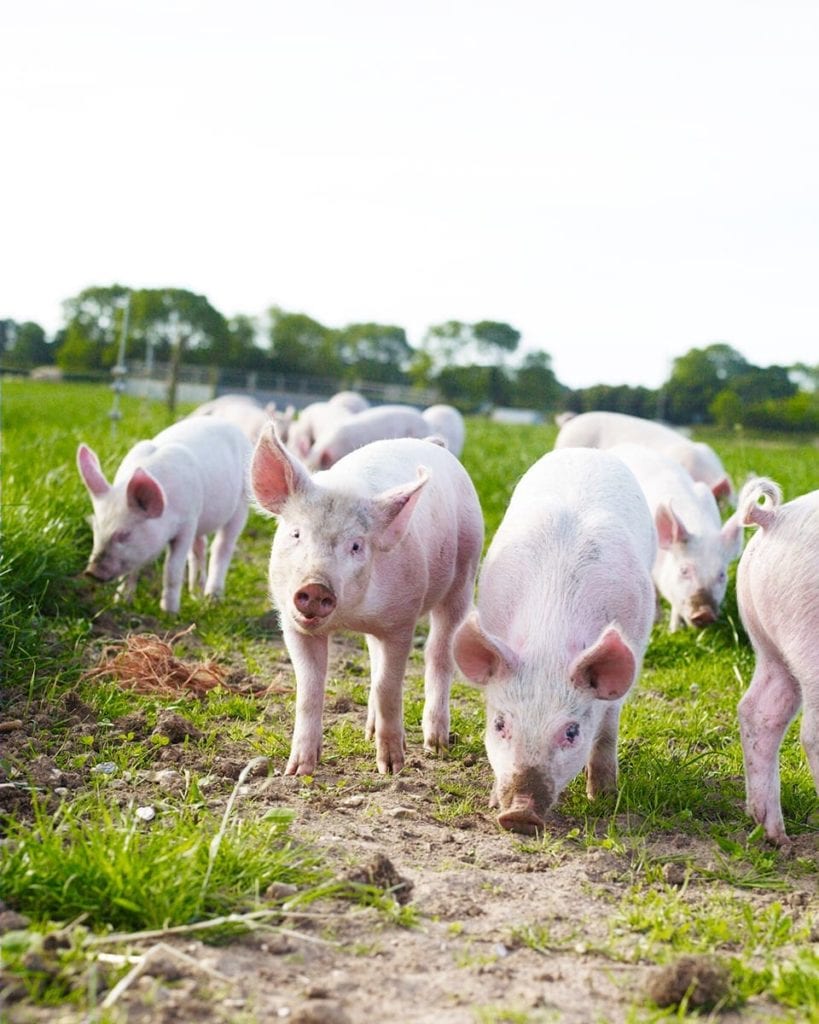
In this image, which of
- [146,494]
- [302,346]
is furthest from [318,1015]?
[302,346]

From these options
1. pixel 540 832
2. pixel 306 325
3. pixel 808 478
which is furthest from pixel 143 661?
pixel 306 325

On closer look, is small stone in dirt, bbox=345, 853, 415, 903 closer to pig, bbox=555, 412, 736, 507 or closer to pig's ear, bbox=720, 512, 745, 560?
pig's ear, bbox=720, 512, 745, 560

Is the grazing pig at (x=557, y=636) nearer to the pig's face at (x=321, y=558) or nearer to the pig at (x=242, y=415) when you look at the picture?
the pig's face at (x=321, y=558)

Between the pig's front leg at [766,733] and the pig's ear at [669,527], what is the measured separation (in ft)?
9.62

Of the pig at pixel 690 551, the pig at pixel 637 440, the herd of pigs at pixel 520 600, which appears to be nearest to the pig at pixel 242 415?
the pig at pixel 637 440

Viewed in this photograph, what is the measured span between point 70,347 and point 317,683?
74204mm

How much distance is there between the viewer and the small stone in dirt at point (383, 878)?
3023 millimetres

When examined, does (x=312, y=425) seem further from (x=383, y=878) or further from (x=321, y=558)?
(x=383, y=878)

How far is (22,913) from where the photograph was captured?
2.65m

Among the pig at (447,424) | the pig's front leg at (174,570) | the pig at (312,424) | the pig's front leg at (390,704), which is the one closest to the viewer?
the pig's front leg at (390,704)

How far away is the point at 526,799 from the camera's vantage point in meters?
3.50

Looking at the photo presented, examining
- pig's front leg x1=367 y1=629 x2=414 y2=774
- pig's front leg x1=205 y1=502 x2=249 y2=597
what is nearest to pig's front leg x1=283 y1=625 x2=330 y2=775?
pig's front leg x1=367 y1=629 x2=414 y2=774

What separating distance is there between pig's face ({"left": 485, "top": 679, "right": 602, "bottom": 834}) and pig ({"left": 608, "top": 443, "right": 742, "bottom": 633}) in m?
3.35

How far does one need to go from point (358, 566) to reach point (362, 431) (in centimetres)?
792
